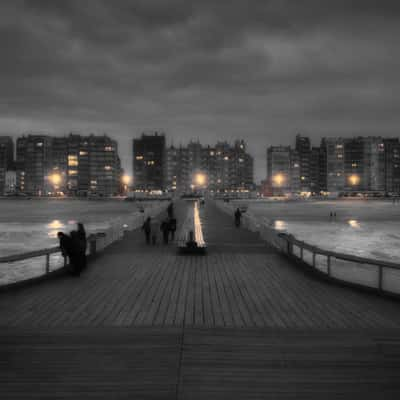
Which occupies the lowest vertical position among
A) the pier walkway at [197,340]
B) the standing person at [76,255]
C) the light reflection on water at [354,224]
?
the light reflection on water at [354,224]

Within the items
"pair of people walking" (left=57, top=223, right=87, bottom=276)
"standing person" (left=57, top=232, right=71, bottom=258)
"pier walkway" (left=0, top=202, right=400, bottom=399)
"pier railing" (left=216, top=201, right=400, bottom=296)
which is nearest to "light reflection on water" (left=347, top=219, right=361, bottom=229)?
"pier railing" (left=216, top=201, right=400, bottom=296)

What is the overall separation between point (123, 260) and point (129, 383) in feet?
27.6

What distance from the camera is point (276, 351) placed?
5180 mm

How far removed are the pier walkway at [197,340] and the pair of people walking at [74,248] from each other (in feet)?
1.68

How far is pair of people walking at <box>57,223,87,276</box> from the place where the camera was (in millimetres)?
9727

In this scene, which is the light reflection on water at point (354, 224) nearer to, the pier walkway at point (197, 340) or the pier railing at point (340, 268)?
the pier railing at point (340, 268)

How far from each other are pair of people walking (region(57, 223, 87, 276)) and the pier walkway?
0.51 metres

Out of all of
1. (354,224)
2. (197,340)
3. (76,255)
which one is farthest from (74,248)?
(354,224)

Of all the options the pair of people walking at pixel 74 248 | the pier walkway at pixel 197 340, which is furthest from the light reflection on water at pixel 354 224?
the pair of people walking at pixel 74 248

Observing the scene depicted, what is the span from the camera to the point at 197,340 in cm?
553

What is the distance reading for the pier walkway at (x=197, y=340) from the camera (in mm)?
4332

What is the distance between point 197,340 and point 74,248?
5867 millimetres

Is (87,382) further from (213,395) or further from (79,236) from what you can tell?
(79,236)

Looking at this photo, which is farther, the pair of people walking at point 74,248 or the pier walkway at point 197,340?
the pair of people walking at point 74,248
